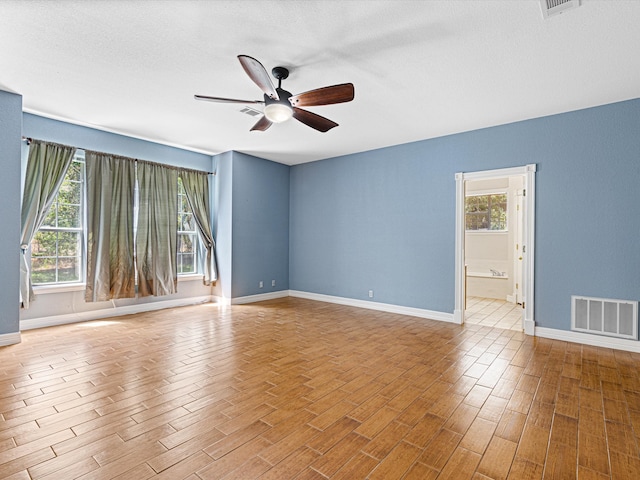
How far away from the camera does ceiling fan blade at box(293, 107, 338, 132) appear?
10.8 feet

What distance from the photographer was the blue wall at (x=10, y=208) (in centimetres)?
369

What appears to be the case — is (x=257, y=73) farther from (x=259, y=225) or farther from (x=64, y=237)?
(x=259, y=225)

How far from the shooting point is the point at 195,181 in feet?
20.4

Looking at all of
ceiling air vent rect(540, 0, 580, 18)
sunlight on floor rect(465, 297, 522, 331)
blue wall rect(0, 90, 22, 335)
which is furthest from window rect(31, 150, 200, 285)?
sunlight on floor rect(465, 297, 522, 331)

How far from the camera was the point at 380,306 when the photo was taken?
228 inches

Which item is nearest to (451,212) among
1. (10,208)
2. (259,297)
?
(259,297)

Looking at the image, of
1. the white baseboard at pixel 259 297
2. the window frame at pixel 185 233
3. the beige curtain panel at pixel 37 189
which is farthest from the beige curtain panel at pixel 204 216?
the beige curtain panel at pixel 37 189

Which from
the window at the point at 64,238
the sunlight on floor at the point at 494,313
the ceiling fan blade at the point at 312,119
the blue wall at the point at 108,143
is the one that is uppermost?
the blue wall at the point at 108,143

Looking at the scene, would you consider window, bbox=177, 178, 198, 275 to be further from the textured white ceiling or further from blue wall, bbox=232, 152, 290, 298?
the textured white ceiling

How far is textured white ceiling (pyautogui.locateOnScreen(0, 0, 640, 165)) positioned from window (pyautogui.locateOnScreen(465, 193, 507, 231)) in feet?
11.8

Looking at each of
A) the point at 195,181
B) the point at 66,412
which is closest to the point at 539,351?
the point at 66,412

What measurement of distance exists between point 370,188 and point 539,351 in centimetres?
356

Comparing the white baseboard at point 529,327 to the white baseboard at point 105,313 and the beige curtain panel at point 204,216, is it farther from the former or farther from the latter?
the white baseboard at point 105,313

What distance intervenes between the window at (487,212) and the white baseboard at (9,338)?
8.49 meters
